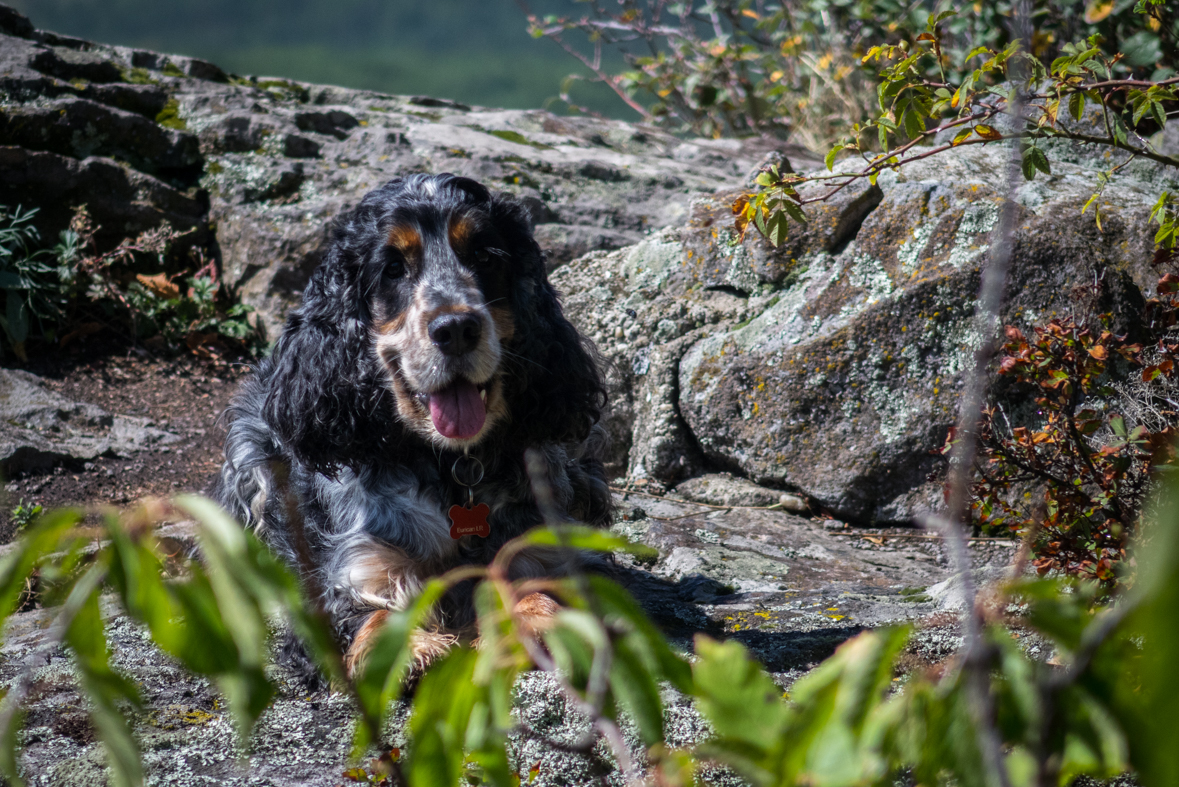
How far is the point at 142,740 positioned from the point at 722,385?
10.7ft

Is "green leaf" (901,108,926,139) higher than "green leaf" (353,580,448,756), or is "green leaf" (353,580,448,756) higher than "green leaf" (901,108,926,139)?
"green leaf" (901,108,926,139)

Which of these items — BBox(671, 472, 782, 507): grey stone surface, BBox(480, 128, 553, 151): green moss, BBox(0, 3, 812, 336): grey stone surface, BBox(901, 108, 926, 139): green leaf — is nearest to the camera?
BBox(901, 108, 926, 139): green leaf

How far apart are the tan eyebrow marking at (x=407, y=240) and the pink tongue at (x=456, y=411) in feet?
1.80

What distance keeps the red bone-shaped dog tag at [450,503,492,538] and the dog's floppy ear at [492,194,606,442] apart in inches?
15.3

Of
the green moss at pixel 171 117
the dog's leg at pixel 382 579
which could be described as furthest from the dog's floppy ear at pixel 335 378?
the green moss at pixel 171 117

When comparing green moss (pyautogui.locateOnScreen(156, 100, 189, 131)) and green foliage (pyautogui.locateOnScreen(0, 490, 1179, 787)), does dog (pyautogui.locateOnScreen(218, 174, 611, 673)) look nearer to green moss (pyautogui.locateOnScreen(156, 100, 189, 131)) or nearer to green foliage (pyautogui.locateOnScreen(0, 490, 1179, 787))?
green foliage (pyautogui.locateOnScreen(0, 490, 1179, 787))

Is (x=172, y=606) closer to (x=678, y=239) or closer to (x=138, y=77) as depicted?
(x=678, y=239)

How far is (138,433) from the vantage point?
18.5ft

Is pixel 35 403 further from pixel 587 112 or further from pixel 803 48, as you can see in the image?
pixel 803 48

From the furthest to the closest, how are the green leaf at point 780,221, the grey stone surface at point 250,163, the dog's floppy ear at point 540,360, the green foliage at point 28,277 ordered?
the grey stone surface at point 250,163
the green foliage at point 28,277
the dog's floppy ear at point 540,360
the green leaf at point 780,221

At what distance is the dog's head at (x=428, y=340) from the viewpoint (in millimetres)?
3160

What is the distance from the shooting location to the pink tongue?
3158mm

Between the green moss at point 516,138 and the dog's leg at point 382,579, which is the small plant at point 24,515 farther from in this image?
the green moss at point 516,138

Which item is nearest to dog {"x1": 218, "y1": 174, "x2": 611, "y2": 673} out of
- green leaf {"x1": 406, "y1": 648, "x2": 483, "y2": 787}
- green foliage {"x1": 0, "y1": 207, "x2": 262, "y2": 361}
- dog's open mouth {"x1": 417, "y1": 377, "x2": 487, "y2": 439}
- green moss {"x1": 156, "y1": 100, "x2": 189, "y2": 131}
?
dog's open mouth {"x1": 417, "y1": 377, "x2": 487, "y2": 439}
